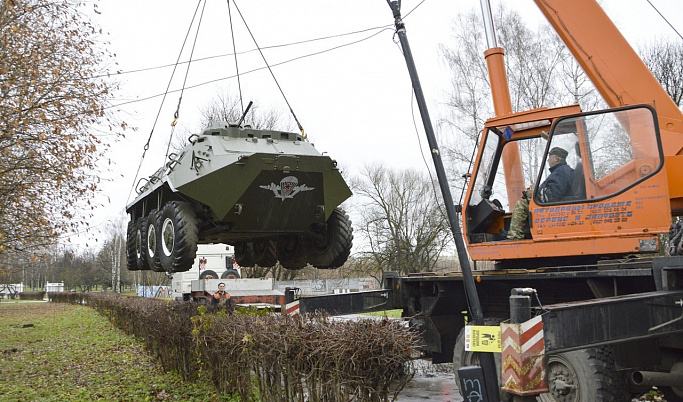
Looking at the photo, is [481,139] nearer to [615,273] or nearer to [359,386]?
[615,273]

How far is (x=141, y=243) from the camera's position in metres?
8.66

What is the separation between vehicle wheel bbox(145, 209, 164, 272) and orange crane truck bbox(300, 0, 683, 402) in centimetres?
355

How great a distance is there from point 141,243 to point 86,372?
3558 millimetres

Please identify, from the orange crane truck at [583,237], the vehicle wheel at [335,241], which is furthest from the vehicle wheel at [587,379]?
the vehicle wheel at [335,241]

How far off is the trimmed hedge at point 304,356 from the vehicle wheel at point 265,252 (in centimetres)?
137

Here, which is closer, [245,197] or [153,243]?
[245,197]

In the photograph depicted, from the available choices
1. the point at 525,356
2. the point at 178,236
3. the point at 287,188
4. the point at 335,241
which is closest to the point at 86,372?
the point at 178,236

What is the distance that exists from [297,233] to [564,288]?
11.2ft

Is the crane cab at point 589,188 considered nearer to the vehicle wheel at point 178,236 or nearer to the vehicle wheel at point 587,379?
the vehicle wheel at point 587,379

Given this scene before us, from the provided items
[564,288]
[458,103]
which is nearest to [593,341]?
[564,288]

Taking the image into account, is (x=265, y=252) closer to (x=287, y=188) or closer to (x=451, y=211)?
(x=287, y=188)

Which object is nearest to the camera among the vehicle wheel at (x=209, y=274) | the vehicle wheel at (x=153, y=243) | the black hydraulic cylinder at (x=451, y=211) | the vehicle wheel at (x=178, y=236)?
the black hydraulic cylinder at (x=451, y=211)

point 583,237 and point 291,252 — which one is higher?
point 291,252

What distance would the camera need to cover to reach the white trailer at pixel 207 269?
22.5 metres
